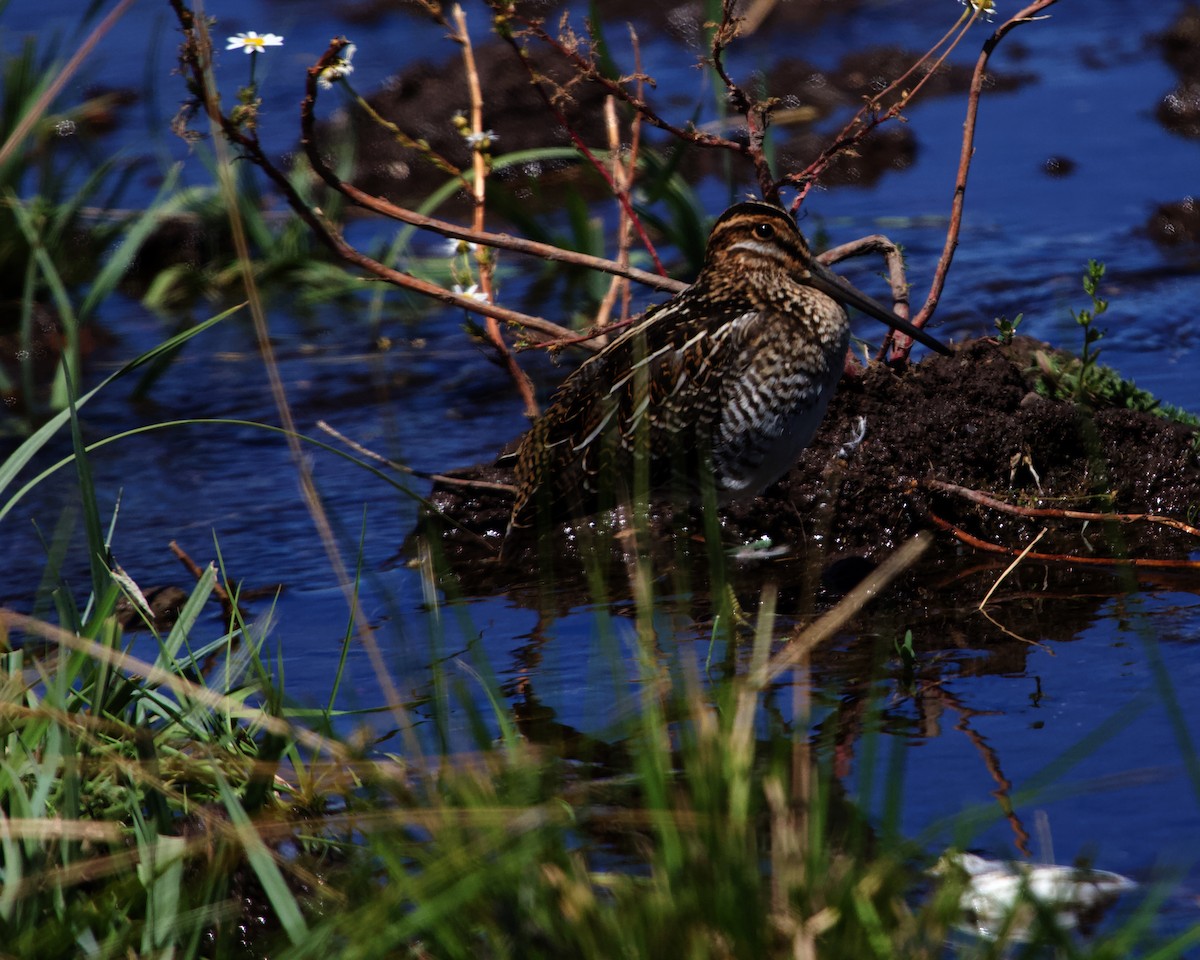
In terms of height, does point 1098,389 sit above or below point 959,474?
above

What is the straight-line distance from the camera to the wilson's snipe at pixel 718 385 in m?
4.33

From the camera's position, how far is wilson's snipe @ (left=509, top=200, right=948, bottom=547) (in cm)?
433

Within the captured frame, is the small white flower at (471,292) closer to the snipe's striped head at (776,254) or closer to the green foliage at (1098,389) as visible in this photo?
the snipe's striped head at (776,254)

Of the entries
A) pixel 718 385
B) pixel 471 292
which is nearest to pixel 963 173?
pixel 718 385

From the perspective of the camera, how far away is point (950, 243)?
4.73 m

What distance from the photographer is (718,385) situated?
4.41 m

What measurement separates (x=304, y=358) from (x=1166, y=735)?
478 cm

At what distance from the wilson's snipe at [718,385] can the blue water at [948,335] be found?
0.41 metres

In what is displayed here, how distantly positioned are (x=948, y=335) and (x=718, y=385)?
2555 mm

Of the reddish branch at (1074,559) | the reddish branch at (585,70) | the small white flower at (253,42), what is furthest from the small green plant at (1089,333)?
the small white flower at (253,42)

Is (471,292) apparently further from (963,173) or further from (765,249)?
(963,173)

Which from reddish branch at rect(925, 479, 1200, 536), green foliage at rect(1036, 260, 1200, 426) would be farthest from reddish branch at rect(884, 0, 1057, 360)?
reddish branch at rect(925, 479, 1200, 536)

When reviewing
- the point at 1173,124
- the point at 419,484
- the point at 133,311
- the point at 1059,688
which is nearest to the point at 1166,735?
the point at 1059,688

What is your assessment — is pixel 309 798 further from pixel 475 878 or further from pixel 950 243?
pixel 950 243
